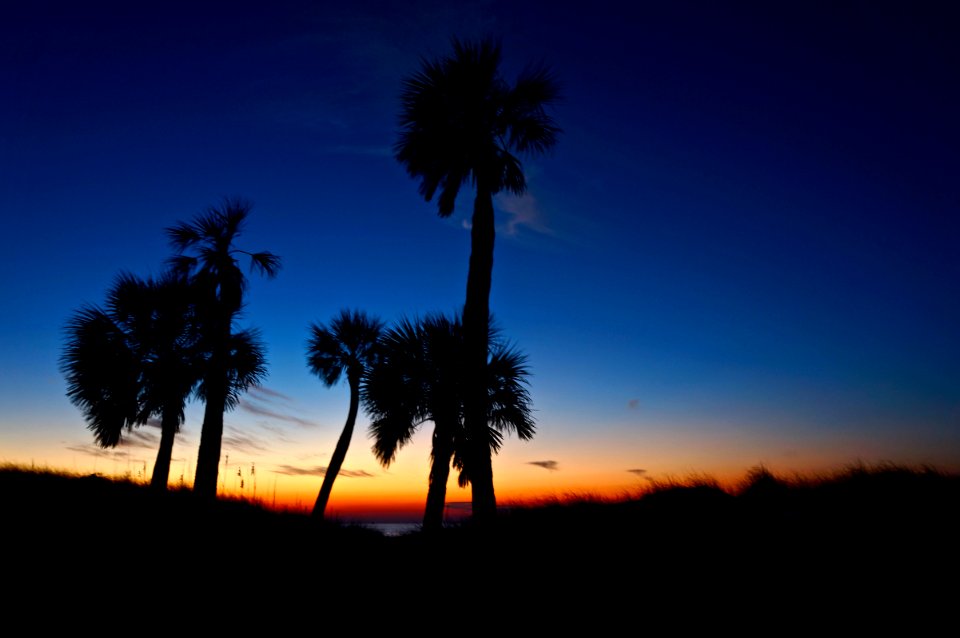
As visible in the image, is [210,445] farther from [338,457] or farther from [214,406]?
[338,457]

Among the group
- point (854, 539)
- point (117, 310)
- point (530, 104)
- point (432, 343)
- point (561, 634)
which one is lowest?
point (561, 634)

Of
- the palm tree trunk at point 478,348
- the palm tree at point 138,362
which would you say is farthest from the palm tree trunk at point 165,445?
the palm tree trunk at point 478,348

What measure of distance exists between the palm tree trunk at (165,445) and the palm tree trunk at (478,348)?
34.6 ft

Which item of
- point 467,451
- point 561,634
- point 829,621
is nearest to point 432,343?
point 467,451

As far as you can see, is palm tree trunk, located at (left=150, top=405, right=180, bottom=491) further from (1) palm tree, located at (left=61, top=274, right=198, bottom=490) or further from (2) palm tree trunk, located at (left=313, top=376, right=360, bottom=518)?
(2) palm tree trunk, located at (left=313, top=376, right=360, bottom=518)

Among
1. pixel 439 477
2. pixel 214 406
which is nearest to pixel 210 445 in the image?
pixel 214 406

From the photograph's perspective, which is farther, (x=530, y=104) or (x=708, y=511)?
(x=530, y=104)

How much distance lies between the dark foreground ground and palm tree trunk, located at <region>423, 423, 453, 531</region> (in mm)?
3443

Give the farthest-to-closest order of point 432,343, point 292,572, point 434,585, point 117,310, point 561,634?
1. point 117,310
2. point 432,343
3. point 292,572
4. point 434,585
5. point 561,634

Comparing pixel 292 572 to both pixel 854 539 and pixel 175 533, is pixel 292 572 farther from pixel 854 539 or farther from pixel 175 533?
pixel 854 539

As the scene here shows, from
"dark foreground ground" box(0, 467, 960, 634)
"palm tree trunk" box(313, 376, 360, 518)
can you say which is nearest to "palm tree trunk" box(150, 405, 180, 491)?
"palm tree trunk" box(313, 376, 360, 518)

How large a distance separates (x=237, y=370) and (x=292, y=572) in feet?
45.3

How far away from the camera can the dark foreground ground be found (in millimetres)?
4305

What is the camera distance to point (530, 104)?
13570 mm
